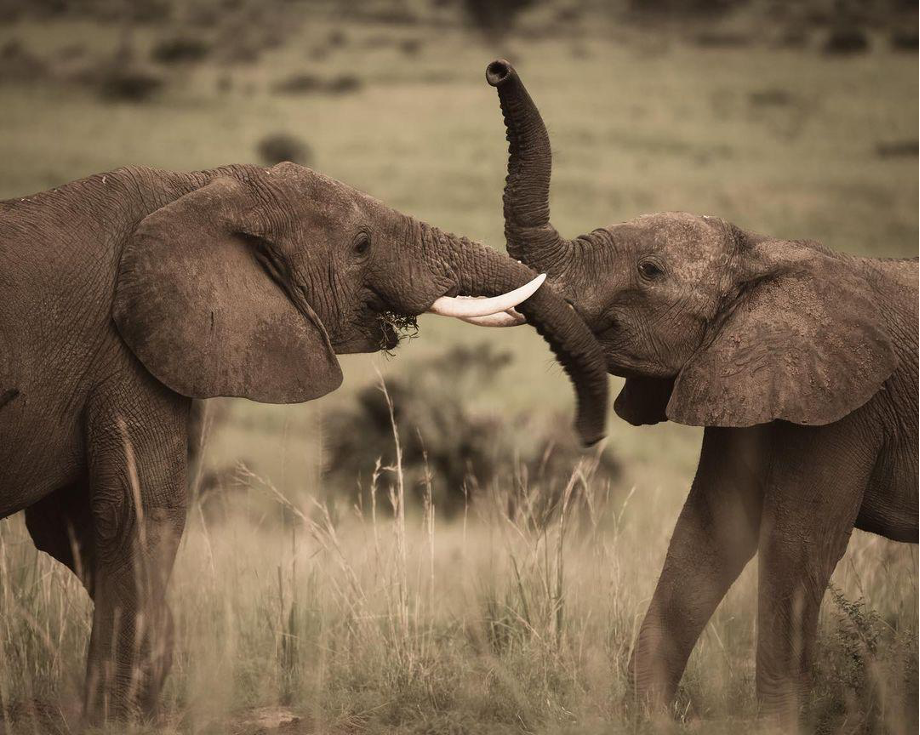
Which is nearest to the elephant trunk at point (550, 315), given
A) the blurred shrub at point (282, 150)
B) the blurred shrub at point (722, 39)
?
the blurred shrub at point (282, 150)

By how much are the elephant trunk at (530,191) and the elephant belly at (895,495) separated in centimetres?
179

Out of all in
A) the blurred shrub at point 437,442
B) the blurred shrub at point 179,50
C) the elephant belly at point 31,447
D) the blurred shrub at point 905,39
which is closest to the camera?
the elephant belly at point 31,447

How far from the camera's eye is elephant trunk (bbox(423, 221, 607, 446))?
254 inches

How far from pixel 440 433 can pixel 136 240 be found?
7.95m

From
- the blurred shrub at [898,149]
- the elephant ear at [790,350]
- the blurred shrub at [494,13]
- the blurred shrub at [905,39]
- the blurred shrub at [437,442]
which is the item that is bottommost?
the blurred shrub at [437,442]

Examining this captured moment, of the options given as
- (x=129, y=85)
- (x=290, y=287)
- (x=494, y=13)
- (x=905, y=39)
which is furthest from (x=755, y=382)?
(x=494, y=13)

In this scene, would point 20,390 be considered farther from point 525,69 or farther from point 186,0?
point 186,0

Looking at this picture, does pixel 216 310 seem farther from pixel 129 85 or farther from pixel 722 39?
pixel 722 39

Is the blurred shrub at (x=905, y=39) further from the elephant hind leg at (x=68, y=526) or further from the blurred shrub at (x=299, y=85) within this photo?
the elephant hind leg at (x=68, y=526)

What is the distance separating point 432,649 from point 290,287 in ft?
7.10

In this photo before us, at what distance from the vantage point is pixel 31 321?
5758 millimetres

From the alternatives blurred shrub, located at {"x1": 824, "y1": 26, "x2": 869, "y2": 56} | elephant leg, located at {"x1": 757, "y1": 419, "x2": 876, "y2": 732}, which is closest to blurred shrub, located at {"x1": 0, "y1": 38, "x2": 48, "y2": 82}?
blurred shrub, located at {"x1": 824, "y1": 26, "x2": 869, "y2": 56}

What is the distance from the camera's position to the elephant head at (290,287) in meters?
5.94

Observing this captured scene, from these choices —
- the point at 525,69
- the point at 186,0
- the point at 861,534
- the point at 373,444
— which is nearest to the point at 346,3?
the point at 186,0
